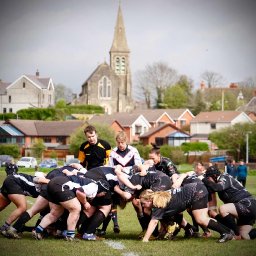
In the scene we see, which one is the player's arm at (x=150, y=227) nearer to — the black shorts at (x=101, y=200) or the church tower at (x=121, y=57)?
the black shorts at (x=101, y=200)

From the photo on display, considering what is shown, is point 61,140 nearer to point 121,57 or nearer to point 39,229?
point 121,57

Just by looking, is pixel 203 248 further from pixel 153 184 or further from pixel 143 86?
pixel 143 86

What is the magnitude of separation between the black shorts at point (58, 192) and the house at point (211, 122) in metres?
78.1

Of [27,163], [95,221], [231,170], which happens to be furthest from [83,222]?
[27,163]

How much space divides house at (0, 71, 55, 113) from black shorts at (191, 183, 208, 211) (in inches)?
3483

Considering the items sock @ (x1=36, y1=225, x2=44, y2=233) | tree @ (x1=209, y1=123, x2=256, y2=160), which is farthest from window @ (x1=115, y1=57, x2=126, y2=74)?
sock @ (x1=36, y1=225, x2=44, y2=233)

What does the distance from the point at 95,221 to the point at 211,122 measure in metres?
83.3

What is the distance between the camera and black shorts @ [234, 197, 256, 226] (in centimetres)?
1209

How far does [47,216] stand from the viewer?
11812mm

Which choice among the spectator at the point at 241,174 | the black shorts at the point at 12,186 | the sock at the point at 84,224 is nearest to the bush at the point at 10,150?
the spectator at the point at 241,174

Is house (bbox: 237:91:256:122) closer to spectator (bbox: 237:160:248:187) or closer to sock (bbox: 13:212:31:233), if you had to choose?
spectator (bbox: 237:160:248:187)

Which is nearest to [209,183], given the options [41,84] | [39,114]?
[39,114]

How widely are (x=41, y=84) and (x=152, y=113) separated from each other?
18172 mm

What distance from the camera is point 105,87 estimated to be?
408 feet
